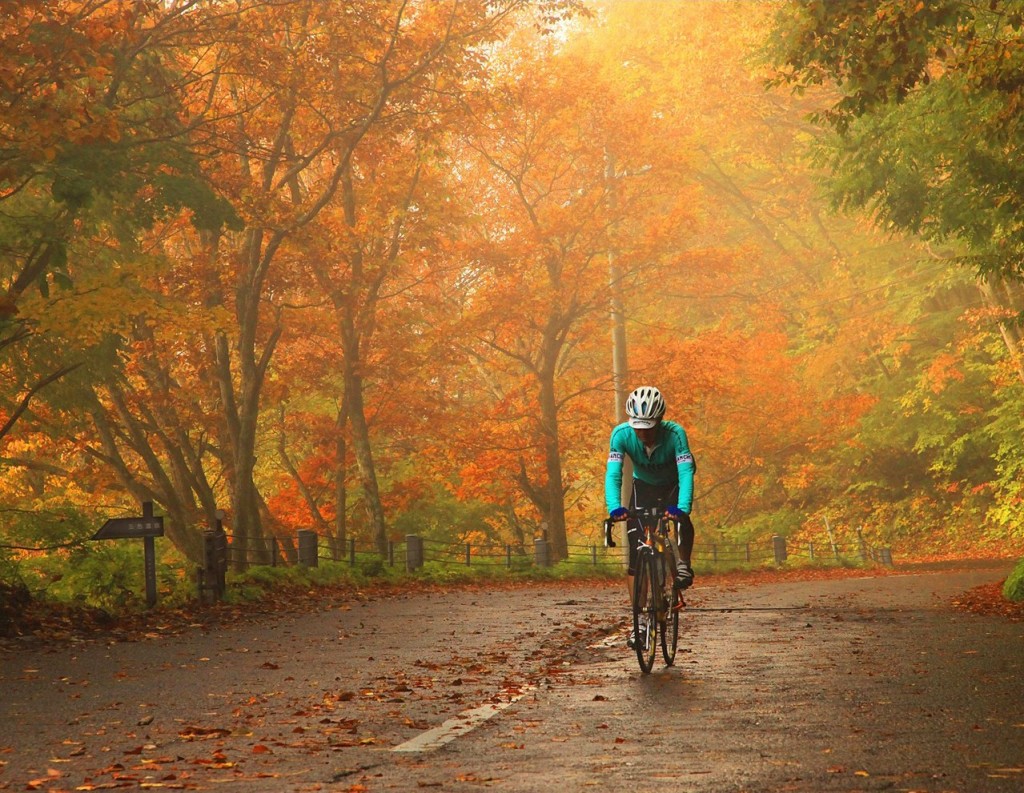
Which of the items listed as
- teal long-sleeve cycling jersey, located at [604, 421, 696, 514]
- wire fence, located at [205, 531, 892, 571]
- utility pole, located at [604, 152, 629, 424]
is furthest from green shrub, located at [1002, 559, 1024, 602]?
utility pole, located at [604, 152, 629, 424]

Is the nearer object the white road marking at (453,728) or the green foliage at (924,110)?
the white road marking at (453,728)

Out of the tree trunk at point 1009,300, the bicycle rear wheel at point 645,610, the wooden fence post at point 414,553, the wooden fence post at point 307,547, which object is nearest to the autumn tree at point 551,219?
the wooden fence post at point 414,553

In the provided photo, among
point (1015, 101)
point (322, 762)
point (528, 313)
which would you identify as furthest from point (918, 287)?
point (322, 762)

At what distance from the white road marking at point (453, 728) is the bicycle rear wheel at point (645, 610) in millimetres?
1397

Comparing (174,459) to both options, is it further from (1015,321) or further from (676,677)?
(676,677)

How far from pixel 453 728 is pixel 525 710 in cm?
82

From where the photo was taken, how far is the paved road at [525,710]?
5.87 m

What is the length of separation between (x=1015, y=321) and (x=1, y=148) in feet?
46.8

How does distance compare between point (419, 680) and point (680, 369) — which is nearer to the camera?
point (419, 680)

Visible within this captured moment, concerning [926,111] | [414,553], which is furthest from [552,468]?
[926,111]

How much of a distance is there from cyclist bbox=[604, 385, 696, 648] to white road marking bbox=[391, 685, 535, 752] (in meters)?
1.88

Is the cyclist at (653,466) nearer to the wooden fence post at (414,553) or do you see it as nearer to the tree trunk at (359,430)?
the wooden fence post at (414,553)

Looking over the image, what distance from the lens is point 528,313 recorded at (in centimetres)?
3491

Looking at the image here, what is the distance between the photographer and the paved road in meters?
5.87
